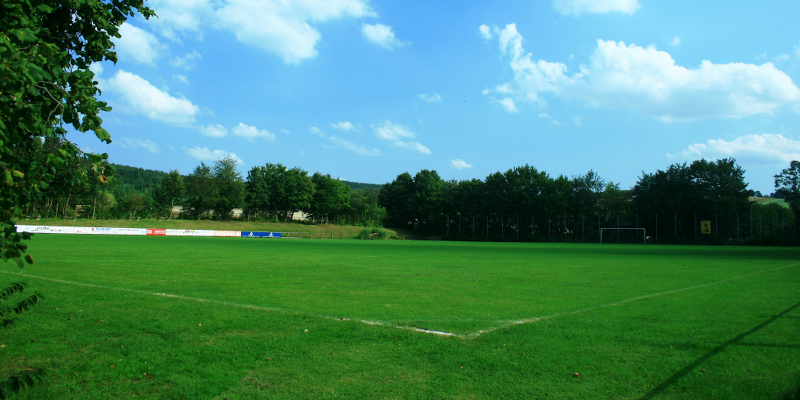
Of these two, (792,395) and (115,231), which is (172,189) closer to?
(115,231)

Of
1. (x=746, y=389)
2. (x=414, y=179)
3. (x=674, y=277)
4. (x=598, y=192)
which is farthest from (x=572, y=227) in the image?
(x=746, y=389)

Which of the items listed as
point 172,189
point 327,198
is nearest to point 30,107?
point 172,189

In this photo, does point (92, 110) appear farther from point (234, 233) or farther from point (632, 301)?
point (234, 233)

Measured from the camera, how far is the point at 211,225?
7862 cm

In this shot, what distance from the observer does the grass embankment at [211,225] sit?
2370 inches

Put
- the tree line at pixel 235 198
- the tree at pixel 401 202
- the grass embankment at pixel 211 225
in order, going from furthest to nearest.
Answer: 1. the tree at pixel 401 202
2. the tree line at pixel 235 198
3. the grass embankment at pixel 211 225

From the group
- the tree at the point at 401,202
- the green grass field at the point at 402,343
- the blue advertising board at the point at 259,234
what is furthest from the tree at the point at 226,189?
the green grass field at the point at 402,343

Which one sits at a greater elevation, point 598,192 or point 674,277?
point 598,192

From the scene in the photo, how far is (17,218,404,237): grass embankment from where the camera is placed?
197 feet

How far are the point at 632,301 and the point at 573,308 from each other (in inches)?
68.7

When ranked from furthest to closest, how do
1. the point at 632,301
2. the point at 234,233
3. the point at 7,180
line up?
1. the point at 234,233
2. the point at 632,301
3. the point at 7,180

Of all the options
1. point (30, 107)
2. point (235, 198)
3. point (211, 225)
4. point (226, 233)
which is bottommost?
point (226, 233)

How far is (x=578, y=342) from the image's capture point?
18.0 ft

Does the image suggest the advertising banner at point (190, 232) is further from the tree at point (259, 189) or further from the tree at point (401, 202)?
the tree at point (401, 202)
